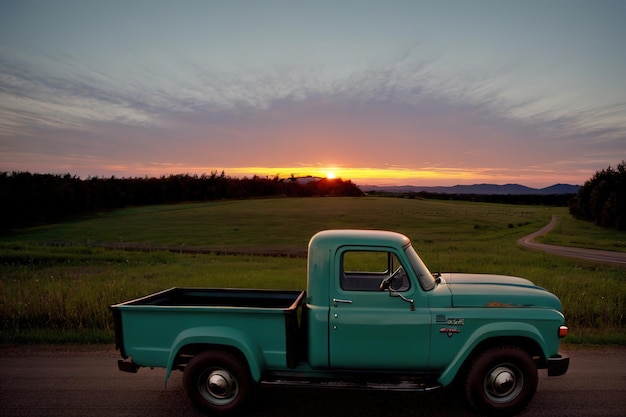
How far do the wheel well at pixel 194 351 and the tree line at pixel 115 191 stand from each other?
205ft

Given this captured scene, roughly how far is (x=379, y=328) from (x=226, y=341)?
1777 mm

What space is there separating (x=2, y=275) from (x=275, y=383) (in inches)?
841

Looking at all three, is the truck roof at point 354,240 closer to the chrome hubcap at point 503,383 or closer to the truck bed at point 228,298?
the truck bed at point 228,298

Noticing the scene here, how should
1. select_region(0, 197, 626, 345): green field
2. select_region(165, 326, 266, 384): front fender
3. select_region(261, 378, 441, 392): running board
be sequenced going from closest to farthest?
select_region(261, 378, 441, 392): running board → select_region(165, 326, 266, 384): front fender → select_region(0, 197, 626, 345): green field

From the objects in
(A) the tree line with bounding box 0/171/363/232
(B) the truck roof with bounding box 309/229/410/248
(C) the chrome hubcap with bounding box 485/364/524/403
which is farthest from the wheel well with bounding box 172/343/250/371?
(A) the tree line with bounding box 0/171/363/232

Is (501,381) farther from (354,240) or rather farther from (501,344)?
(354,240)

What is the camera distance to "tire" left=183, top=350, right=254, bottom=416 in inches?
207

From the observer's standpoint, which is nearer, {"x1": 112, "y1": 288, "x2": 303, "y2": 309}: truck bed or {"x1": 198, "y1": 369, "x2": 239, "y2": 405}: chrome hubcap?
{"x1": 198, "y1": 369, "x2": 239, "y2": 405}: chrome hubcap

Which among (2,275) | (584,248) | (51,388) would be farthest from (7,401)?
(584,248)

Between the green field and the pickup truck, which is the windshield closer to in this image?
the pickup truck

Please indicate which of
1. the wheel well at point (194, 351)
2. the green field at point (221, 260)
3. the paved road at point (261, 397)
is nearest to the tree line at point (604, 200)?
the green field at point (221, 260)

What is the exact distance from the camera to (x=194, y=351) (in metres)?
5.58

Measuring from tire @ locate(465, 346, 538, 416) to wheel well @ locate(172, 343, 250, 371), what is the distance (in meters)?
2.69

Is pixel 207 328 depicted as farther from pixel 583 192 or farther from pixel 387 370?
pixel 583 192
